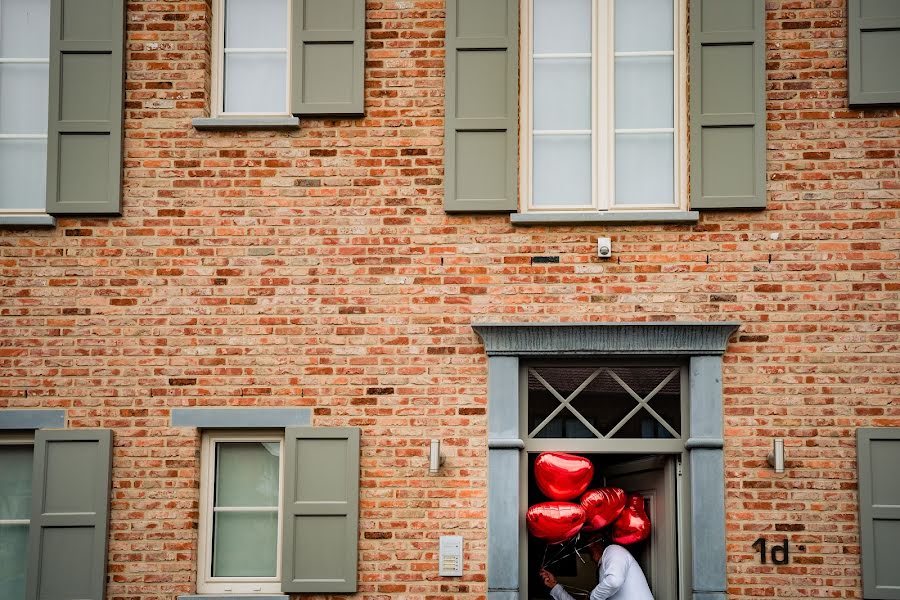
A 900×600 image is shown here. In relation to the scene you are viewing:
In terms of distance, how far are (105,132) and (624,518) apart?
15.1ft

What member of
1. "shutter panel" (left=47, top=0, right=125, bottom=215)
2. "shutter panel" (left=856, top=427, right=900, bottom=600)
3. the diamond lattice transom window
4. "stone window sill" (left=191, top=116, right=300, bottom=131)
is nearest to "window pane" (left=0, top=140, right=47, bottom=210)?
"shutter panel" (left=47, top=0, right=125, bottom=215)

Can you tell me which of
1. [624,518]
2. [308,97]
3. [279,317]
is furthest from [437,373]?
[308,97]

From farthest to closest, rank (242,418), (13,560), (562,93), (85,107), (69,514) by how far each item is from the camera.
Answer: (562,93) < (85,107) < (13,560) < (242,418) < (69,514)

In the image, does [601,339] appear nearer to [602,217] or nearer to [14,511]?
[602,217]

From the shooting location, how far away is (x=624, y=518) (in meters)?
7.28

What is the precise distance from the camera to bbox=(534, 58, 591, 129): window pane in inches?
292

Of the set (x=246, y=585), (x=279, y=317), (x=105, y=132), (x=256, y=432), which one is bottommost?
(x=246, y=585)

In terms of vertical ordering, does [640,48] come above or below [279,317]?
above

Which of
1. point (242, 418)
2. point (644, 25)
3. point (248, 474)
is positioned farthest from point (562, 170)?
point (248, 474)

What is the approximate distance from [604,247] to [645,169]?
28.5 inches

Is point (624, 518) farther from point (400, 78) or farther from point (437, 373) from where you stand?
point (400, 78)

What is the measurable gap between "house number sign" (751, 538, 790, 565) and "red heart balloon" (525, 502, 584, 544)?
1.18 meters

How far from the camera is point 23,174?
7523 millimetres

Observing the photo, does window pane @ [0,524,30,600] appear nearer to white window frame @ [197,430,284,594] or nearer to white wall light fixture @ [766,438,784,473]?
white window frame @ [197,430,284,594]
